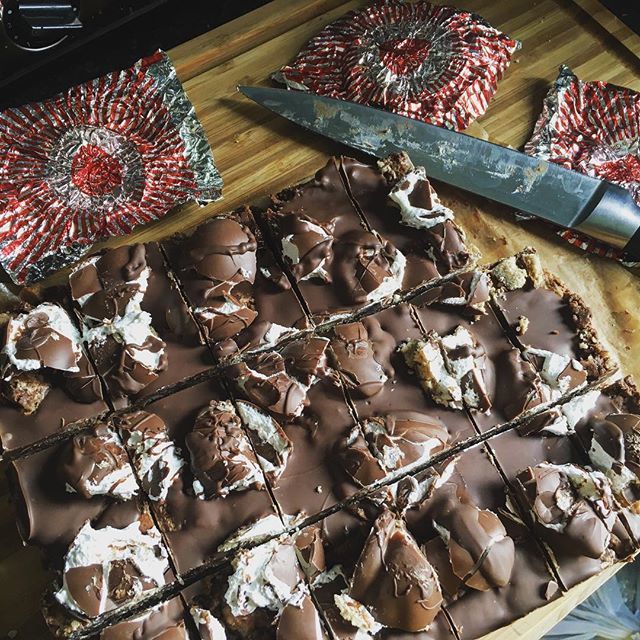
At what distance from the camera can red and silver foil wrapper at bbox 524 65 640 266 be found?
483cm

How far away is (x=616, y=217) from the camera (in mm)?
4523

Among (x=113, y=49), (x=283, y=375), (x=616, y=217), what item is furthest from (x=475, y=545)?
(x=113, y=49)

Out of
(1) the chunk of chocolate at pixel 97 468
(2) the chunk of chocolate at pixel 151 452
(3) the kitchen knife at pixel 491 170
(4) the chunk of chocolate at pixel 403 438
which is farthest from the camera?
Answer: (3) the kitchen knife at pixel 491 170

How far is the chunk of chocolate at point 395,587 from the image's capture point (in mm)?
3451

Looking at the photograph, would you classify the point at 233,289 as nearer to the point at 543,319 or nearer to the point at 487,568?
the point at 543,319

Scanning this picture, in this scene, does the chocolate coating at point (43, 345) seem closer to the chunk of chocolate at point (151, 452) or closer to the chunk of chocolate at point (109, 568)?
the chunk of chocolate at point (151, 452)

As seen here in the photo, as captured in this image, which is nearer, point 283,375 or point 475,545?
point 475,545

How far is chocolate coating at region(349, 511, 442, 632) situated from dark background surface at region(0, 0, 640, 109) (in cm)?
349

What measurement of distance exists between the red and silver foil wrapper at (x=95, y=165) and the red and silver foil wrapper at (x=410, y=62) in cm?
78

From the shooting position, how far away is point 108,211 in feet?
14.9

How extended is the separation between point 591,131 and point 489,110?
638 millimetres

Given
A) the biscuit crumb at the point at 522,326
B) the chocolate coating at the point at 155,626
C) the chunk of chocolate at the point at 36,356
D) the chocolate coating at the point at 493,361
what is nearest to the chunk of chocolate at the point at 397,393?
the chocolate coating at the point at 493,361

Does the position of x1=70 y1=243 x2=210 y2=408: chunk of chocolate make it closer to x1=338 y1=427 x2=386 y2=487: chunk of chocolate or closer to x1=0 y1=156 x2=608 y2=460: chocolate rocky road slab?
x1=0 y1=156 x2=608 y2=460: chocolate rocky road slab

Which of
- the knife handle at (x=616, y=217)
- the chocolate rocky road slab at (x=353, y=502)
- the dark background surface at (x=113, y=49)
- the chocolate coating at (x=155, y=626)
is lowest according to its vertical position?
the chocolate coating at (x=155, y=626)
